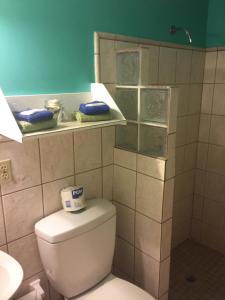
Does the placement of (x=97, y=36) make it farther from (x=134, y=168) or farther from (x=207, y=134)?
(x=207, y=134)

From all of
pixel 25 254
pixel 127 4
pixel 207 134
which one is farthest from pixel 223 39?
pixel 25 254

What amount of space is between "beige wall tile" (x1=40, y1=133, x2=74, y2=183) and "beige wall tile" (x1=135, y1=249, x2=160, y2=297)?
0.66m

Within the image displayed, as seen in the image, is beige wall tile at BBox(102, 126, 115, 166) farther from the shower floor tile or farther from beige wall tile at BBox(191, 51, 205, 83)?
the shower floor tile

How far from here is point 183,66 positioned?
1.99m

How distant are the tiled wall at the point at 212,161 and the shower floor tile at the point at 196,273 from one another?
12 centimetres

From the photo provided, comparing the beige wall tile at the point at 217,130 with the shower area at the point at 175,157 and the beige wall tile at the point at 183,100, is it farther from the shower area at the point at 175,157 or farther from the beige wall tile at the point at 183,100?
the beige wall tile at the point at 183,100

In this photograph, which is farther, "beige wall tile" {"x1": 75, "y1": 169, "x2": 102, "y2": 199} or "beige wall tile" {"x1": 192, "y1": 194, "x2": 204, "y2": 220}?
"beige wall tile" {"x1": 192, "y1": 194, "x2": 204, "y2": 220}

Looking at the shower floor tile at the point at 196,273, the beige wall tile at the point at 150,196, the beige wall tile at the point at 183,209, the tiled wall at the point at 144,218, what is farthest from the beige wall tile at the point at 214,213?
the beige wall tile at the point at 150,196

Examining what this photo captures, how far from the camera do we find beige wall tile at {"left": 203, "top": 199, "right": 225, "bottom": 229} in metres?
2.29

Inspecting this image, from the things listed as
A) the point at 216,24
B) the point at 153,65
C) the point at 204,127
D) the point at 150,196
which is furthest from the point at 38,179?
the point at 216,24

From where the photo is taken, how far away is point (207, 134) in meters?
2.24

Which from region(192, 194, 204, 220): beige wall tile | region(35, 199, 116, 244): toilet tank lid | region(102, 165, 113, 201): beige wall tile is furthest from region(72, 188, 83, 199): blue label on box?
region(192, 194, 204, 220): beige wall tile

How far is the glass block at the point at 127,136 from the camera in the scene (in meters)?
1.52

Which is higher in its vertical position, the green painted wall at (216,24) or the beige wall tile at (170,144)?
the green painted wall at (216,24)
